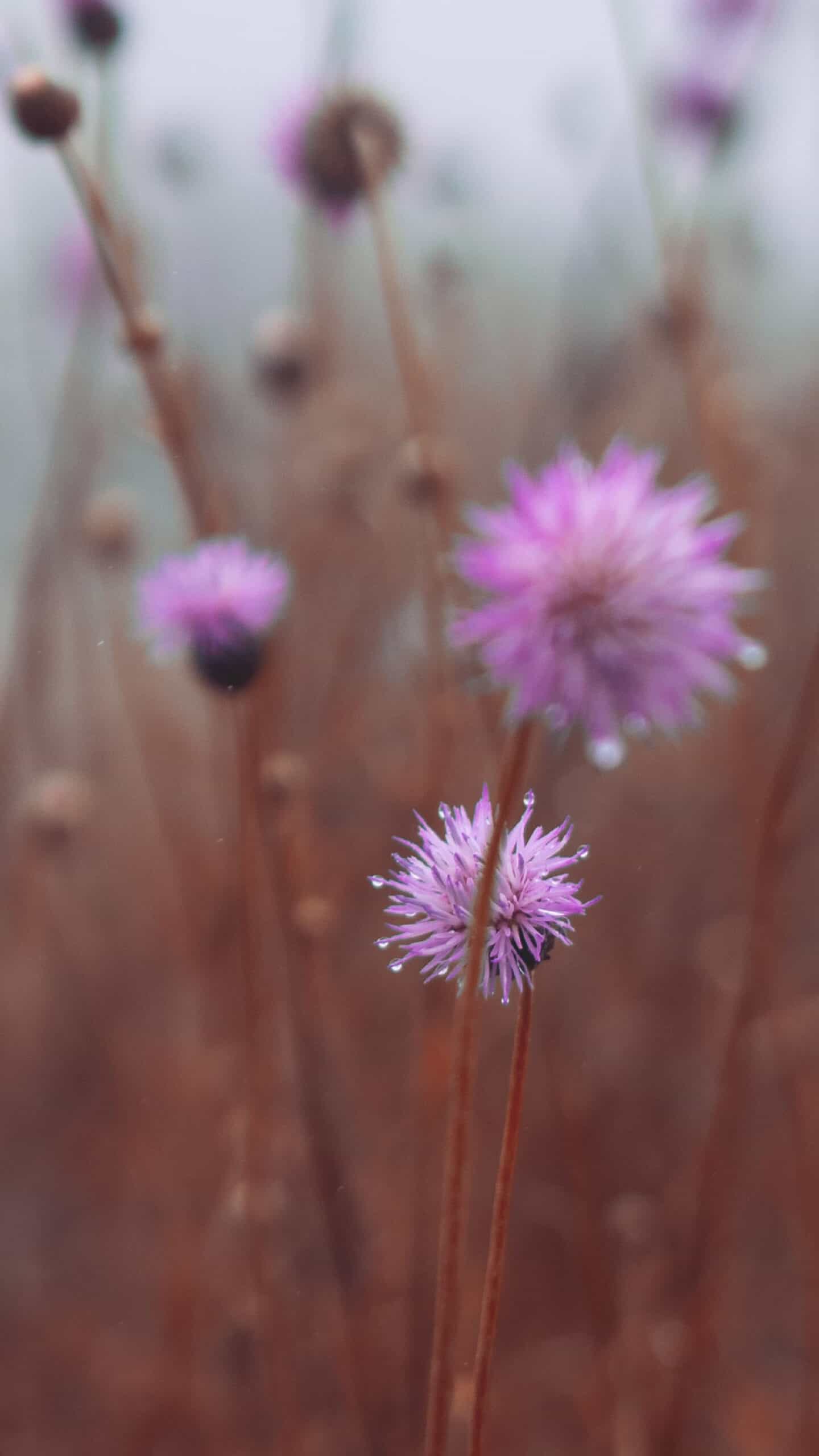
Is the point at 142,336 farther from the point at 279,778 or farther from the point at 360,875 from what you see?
the point at 360,875

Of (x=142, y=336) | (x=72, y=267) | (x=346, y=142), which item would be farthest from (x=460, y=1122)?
(x=72, y=267)

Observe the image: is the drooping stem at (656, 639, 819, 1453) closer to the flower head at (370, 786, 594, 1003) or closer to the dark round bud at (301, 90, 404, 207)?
the flower head at (370, 786, 594, 1003)

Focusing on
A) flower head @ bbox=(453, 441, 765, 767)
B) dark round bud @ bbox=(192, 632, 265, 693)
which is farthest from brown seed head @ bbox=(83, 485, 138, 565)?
flower head @ bbox=(453, 441, 765, 767)

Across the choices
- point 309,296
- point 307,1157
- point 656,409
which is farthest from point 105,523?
point 656,409

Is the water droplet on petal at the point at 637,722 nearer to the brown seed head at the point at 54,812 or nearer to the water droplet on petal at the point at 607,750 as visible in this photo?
the water droplet on petal at the point at 607,750

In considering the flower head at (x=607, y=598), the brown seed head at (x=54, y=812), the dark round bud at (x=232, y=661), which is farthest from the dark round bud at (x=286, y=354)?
the flower head at (x=607, y=598)
